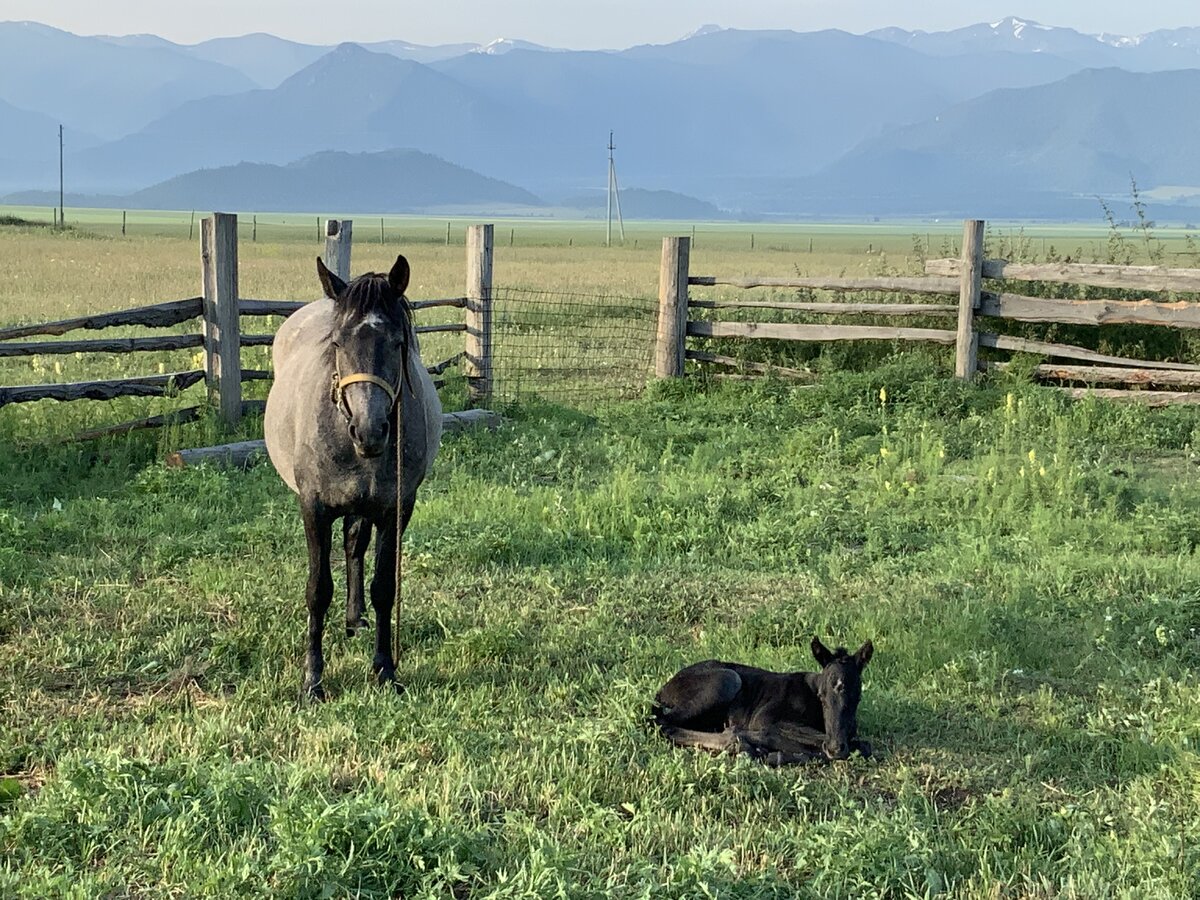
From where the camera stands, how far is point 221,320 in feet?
36.6

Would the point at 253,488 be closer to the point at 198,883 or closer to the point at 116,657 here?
the point at 116,657

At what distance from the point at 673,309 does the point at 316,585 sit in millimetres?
9400

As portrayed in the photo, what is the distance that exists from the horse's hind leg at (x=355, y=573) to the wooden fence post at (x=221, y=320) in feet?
15.6

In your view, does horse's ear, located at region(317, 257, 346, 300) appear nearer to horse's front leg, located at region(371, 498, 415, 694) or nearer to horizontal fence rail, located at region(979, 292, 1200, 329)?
horse's front leg, located at region(371, 498, 415, 694)

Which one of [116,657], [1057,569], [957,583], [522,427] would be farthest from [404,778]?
[522,427]

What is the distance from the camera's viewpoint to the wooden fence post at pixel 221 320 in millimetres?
11141

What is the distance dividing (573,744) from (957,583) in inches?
137

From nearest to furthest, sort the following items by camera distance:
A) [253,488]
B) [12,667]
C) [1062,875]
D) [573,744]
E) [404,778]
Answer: [1062,875] < [404,778] < [573,744] < [12,667] < [253,488]

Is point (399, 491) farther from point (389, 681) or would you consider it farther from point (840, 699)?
point (840, 699)

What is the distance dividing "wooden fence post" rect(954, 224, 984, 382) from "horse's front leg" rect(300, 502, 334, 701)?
9743 millimetres

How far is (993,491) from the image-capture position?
945 centimetres

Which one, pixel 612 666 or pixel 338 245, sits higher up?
pixel 338 245

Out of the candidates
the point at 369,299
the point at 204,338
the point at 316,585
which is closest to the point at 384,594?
the point at 316,585

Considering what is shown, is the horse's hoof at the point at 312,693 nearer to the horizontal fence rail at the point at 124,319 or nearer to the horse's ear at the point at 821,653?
the horse's ear at the point at 821,653
